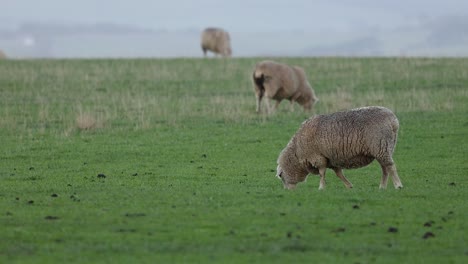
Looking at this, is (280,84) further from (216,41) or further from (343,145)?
(216,41)

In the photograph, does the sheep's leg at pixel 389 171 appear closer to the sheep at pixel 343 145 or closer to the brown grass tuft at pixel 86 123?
the sheep at pixel 343 145

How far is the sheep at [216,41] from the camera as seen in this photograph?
148ft

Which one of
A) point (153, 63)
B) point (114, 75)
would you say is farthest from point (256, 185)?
point (153, 63)

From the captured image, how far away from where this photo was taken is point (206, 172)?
53.1ft

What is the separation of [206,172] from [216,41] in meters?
29.5

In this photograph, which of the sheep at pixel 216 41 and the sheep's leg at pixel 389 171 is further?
the sheep at pixel 216 41

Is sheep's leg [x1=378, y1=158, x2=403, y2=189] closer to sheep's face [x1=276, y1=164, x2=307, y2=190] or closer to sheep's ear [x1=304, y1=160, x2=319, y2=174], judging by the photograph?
sheep's ear [x1=304, y1=160, x2=319, y2=174]

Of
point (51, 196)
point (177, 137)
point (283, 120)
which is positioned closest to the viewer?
point (51, 196)

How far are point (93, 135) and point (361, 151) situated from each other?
8996 millimetres

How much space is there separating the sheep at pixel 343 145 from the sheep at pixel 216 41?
30895 millimetres

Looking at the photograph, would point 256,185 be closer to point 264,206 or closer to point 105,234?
point 264,206

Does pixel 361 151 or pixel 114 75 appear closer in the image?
pixel 361 151

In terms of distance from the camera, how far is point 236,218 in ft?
34.7

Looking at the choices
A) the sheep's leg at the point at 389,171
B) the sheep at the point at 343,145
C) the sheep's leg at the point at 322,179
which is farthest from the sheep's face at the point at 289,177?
the sheep's leg at the point at 389,171
